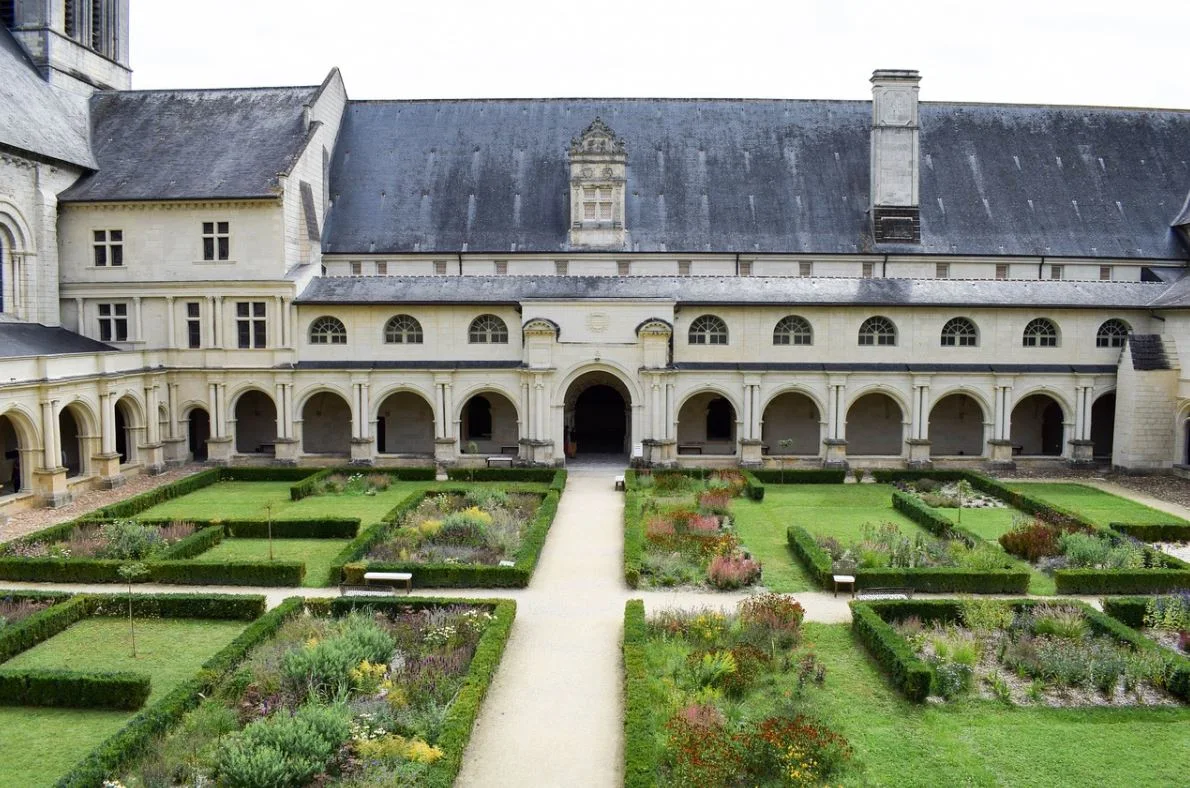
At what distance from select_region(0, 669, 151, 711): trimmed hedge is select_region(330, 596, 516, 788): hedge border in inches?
187

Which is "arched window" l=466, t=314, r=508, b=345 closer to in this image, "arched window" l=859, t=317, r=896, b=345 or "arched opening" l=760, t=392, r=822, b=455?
"arched opening" l=760, t=392, r=822, b=455

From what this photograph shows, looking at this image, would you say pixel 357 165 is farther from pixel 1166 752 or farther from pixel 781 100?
pixel 1166 752

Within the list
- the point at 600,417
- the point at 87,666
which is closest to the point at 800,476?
the point at 600,417

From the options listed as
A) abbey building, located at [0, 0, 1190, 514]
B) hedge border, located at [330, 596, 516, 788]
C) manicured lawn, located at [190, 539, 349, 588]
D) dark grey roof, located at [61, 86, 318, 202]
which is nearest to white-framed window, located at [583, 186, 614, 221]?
abbey building, located at [0, 0, 1190, 514]

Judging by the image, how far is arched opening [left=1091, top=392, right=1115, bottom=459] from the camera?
4156 cm

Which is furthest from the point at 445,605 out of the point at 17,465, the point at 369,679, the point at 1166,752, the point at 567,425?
the point at 17,465

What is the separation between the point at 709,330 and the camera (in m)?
39.1

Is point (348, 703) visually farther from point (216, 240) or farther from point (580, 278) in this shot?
point (216, 240)

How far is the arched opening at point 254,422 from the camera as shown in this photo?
139ft

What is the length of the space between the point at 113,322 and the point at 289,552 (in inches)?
830

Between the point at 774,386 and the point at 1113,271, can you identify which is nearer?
the point at 774,386

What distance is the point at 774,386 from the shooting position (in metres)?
38.4

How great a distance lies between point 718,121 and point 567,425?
60.4ft

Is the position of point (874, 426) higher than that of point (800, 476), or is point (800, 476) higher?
point (874, 426)
